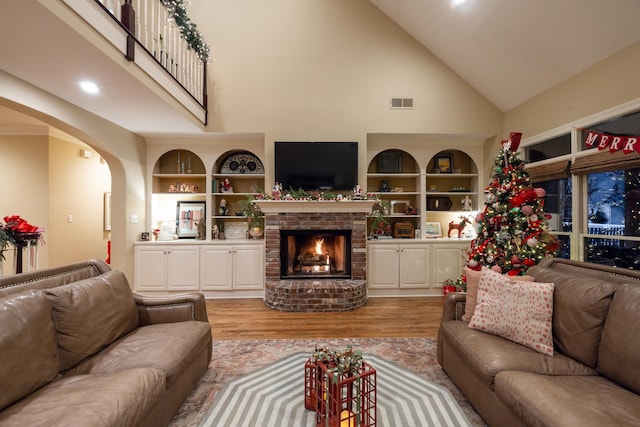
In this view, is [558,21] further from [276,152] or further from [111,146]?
[111,146]

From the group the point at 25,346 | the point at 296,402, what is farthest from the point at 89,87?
the point at 296,402

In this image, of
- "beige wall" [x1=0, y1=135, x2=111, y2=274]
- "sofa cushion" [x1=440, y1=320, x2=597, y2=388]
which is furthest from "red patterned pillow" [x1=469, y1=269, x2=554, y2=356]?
"beige wall" [x1=0, y1=135, x2=111, y2=274]

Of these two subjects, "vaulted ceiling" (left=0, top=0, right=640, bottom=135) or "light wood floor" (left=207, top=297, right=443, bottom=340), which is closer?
"vaulted ceiling" (left=0, top=0, right=640, bottom=135)

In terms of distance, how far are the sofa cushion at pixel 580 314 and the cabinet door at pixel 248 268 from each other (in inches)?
141

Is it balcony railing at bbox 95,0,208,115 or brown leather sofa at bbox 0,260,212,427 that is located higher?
balcony railing at bbox 95,0,208,115

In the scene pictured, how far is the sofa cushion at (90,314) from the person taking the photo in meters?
1.62

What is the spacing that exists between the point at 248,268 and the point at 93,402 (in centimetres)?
326

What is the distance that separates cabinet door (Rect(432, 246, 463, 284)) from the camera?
460cm

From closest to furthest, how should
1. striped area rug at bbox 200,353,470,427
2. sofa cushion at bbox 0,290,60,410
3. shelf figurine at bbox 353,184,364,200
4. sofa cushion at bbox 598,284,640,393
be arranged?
sofa cushion at bbox 0,290,60,410 < sofa cushion at bbox 598,284,640,393 < striped area rug at bbox 200,353,470,427 < shelf figurine at bbox 353,184,364,200

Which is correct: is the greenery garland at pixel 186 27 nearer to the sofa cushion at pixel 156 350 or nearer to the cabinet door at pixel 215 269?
the cabinet door at pixel 215 269

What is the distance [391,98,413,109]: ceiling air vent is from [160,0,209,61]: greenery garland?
2.84 metres

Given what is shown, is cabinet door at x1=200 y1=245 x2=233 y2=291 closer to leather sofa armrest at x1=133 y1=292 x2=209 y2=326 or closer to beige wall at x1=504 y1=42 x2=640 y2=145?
leather sofa armrest at x1=133 y1=292 x2=209 y2=326

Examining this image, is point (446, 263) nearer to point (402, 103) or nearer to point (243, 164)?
point (402, 103)

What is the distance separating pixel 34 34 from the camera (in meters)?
2.04
